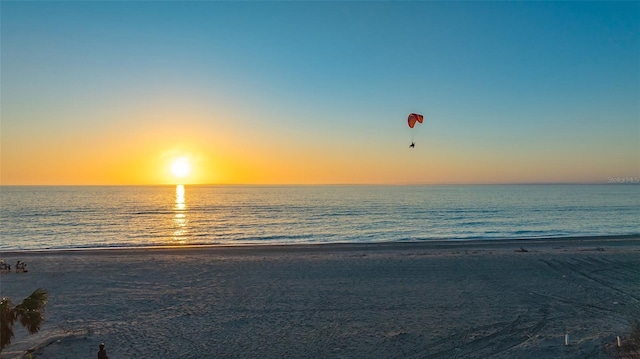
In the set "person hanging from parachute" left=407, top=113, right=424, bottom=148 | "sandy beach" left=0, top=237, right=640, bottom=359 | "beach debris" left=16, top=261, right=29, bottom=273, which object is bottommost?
"sandy beach" left=0, top=237, right=640, bottom=359

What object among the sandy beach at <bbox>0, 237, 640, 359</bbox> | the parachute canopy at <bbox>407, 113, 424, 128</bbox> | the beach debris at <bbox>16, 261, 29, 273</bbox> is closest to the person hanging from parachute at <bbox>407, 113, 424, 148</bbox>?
the parachute canopy at <bbox>407, 113, 424, 128</bbox>

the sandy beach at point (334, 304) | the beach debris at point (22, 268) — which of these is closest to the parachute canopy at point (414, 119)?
the sandy beach at point (334, 304)

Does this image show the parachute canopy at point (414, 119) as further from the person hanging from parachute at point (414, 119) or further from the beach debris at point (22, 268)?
the beach debris at point (22, 268)

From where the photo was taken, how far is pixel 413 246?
3103 centimetres

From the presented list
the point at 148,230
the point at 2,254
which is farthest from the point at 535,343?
the point at 148,230

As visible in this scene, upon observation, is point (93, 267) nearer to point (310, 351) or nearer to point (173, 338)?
point (173, 338)

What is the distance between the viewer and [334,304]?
1537 centimetres

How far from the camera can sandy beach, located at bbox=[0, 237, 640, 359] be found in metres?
11.4

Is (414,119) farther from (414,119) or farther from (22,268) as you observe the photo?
(22,268)

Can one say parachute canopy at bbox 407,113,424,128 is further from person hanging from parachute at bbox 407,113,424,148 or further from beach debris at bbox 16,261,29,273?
beach debris at bbox 16,261,29,273

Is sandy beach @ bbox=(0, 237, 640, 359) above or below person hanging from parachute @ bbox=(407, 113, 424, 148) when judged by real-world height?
below

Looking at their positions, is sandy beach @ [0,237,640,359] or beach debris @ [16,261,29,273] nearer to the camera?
sandy beach @ [0,237,640,359]

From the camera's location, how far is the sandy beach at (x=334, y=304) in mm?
11414

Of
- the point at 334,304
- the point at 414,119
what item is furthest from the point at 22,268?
the point at 414,119
